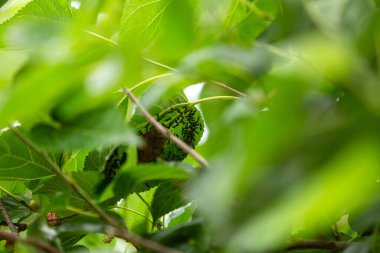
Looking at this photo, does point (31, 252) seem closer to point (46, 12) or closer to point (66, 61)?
point (66, 61)

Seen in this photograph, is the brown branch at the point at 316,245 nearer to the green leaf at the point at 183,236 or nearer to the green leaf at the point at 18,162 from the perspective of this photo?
the green leaf at the point at 183,236

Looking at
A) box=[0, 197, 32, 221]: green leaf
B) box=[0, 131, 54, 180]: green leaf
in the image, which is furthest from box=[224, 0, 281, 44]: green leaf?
box=[0, 197, 32, 221]: green leaf

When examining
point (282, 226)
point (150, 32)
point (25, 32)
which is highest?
point (150, 32)

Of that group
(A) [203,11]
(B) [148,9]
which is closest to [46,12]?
(B) [148,9]

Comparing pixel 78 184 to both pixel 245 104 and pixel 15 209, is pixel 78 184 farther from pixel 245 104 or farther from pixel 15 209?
pixel 245 104

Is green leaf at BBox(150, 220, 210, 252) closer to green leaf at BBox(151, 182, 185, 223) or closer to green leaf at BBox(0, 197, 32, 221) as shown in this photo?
green leaf at BBox(151, 182, 185, 223)

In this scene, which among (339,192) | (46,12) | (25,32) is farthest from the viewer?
(46,12)
